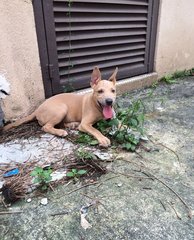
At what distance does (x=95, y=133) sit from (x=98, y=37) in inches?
70.2

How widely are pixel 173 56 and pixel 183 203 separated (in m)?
3.93

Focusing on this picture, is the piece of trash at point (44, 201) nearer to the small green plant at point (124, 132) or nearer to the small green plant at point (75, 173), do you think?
the small green plant at point (75, 173)

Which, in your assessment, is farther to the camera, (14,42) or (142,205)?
(14,42)

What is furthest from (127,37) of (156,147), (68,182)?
(68,182)

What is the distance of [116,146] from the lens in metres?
2.46

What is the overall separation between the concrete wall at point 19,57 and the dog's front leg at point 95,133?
0.86 meters

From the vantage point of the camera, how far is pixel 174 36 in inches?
→ 189

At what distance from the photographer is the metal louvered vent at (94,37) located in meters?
3.13

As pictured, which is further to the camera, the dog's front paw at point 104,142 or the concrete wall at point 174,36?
the concrete wall at point 174,36

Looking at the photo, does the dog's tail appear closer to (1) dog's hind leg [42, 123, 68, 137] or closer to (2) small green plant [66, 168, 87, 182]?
(1) dog's hind leg [42, 123, 68, 137]

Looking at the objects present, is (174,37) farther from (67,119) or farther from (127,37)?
(67,119)

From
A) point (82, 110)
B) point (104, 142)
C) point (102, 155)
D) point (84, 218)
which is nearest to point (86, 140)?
point (104, 142)

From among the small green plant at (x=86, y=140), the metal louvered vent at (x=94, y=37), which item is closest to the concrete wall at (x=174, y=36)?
the metal louvered vent at (x=94, y=37)

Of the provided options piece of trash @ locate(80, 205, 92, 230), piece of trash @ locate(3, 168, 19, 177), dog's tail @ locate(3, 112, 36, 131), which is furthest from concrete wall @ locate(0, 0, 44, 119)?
piece of trash @ locate(80, 205, 92, 230)
